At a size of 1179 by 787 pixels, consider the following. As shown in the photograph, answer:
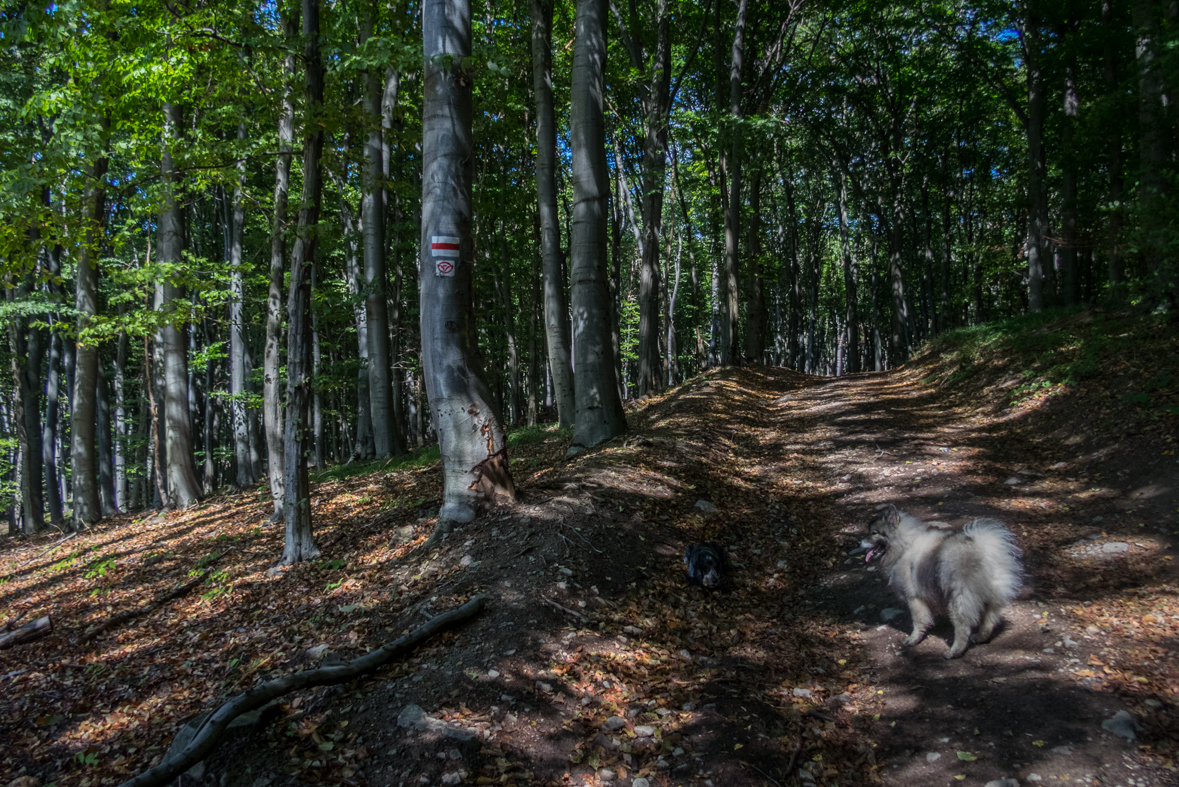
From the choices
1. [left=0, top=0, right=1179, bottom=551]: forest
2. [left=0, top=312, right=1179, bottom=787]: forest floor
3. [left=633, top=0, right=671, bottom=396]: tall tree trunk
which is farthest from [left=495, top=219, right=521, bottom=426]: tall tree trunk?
[left=0, top=312, right=1179, bottom=787]: forest floor

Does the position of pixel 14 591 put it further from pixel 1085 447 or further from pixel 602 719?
pixel 1085 447

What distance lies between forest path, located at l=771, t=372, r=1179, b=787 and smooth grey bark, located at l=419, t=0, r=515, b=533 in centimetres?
358

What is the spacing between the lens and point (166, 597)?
712 cm

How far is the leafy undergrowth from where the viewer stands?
3.50 m

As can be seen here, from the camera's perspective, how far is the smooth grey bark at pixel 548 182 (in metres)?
11.8

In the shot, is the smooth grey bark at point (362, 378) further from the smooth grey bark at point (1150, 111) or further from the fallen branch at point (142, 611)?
the smooth grey bark at point (1150, 111)

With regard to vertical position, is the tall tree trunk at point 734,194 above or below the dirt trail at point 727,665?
above

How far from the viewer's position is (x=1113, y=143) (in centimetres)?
1330

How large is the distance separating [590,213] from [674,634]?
631cm

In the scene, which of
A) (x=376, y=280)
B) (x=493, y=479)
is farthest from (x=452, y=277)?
(x=376, y=280)

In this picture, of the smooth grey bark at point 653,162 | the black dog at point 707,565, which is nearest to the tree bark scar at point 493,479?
the black dog at point 707,565

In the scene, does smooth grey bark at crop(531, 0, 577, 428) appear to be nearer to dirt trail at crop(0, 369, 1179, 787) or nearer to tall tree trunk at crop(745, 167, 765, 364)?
dirt trail at crop(0, 369, 1179, 787)

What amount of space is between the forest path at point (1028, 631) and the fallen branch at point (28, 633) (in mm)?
8179

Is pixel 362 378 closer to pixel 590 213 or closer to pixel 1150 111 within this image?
pixel 590 213
